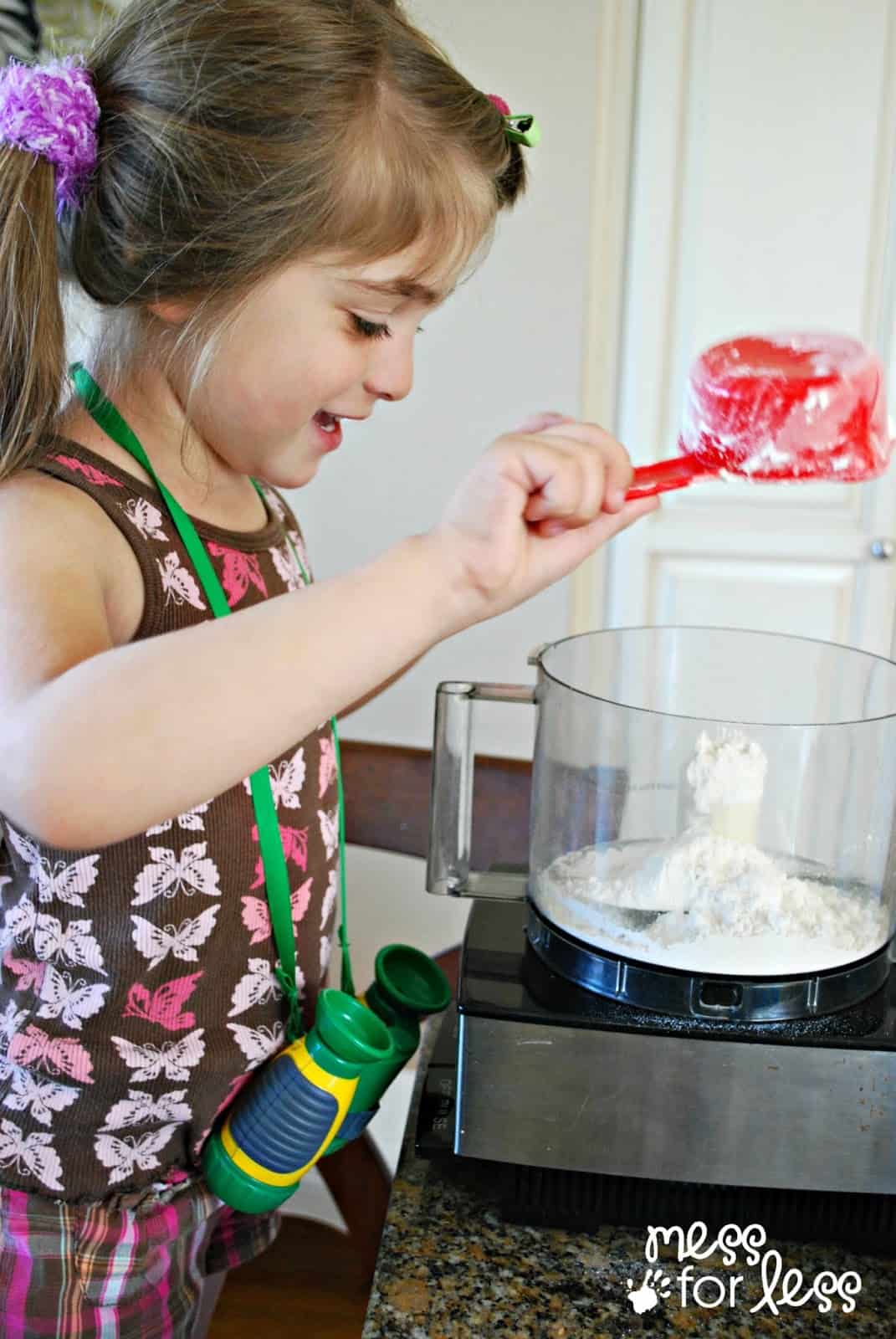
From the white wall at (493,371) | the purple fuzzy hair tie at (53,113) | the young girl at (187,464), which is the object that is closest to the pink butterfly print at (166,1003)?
the young girl at (187,464)

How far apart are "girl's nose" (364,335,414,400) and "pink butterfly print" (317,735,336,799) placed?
0.25 metres

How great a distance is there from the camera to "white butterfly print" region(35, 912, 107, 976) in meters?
0.71

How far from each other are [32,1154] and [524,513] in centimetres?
49

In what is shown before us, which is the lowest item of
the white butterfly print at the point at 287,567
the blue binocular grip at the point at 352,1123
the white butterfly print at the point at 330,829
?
the blue binocular grip at the point at 352,1123

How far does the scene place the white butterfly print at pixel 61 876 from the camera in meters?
0.71

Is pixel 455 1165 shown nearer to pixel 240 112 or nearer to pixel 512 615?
pixel 240 112

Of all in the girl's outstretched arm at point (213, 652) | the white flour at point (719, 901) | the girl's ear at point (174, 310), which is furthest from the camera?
the girl's ear at point (174, 310)

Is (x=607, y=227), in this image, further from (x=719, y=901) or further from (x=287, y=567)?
(x=719, y=901)

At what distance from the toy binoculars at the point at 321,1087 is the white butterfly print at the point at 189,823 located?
12 centimetres

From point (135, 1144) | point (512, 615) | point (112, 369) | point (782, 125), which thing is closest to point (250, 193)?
point (112, 369)

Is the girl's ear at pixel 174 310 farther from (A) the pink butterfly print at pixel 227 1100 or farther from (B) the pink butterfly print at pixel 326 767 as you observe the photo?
(A) the pink butterfly print at pixel 227 1100

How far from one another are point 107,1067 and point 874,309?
1855 millimetres

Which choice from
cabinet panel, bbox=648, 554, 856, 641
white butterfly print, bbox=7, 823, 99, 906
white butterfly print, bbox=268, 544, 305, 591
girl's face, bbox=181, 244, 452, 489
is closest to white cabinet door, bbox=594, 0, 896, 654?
cabinet panel, bbox=648, 554, 856, 641

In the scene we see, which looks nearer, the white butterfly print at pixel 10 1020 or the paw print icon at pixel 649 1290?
the paw print icon at pixel 649 1290
